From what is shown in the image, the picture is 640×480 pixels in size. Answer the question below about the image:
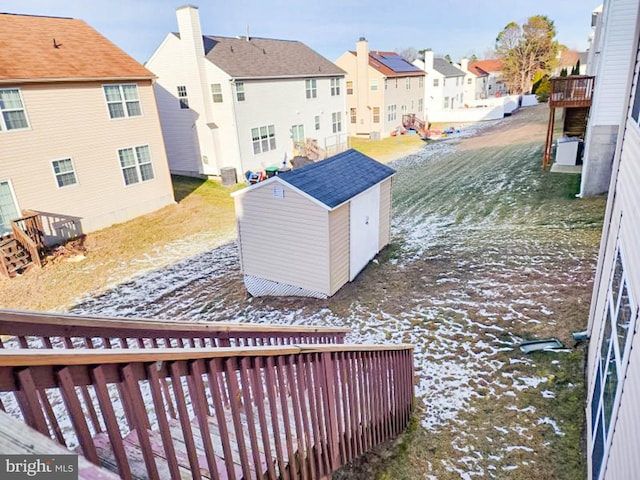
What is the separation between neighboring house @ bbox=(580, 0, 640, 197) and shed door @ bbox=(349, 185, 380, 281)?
26.8 feet

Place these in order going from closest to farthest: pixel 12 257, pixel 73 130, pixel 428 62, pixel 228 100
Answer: pixel 12 257
pixel 73 130
pixel 228 100
pixel 428 62

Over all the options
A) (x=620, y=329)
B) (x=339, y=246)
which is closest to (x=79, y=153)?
(x=339, y=246)

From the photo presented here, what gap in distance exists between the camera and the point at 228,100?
2066 centimetres

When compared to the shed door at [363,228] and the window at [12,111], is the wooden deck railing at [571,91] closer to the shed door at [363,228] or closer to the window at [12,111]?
the shed door at [363,228]

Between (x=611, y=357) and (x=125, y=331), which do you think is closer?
(x=125, y=331)

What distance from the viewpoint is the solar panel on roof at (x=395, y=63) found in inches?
1492

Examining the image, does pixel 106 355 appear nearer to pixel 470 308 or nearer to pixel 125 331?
pixel 125 331

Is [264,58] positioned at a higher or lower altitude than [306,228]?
higher

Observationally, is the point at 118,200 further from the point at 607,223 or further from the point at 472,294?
the point at 607,223

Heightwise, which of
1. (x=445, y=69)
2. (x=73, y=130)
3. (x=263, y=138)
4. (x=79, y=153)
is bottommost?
(x=263, y=138)

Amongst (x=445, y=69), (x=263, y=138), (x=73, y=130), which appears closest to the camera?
(x=73, y=130)

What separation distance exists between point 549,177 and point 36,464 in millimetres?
20714

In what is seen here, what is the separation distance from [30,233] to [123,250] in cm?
286

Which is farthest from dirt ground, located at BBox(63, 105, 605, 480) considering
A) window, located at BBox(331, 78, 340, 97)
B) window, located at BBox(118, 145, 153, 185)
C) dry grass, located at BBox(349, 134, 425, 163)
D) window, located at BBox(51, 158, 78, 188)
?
window, located at BBox(331, 78, 340, 97)
